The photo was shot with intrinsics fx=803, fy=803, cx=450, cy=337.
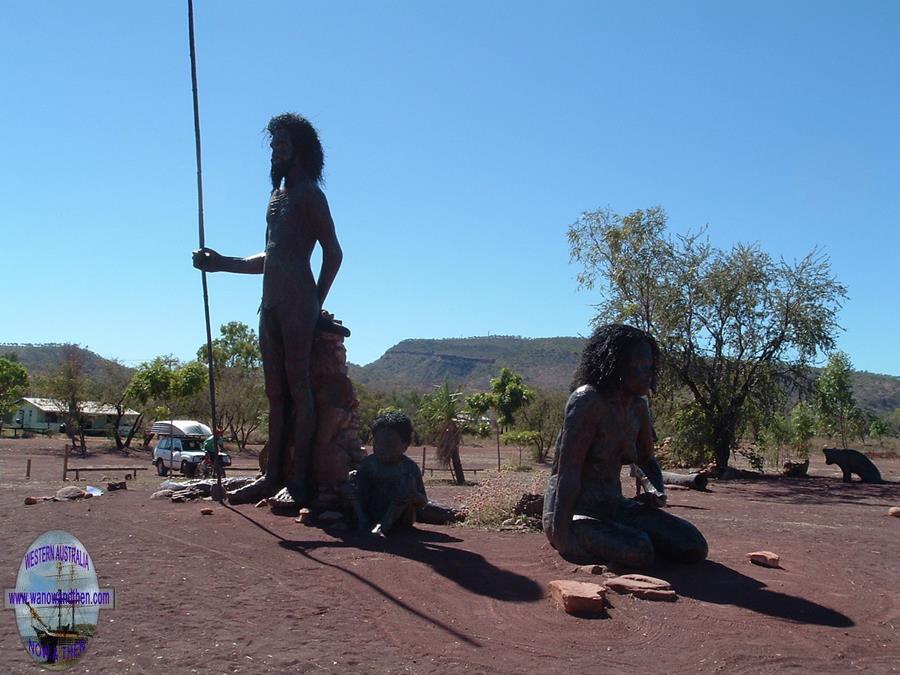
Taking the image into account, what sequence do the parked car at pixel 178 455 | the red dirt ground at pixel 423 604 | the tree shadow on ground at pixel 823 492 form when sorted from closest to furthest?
the red dirt ground at pixel 423 604, the tree shadow on ground at pixel 823 492, the parked car at pixel 178 455

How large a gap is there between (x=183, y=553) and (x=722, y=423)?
1769 cm

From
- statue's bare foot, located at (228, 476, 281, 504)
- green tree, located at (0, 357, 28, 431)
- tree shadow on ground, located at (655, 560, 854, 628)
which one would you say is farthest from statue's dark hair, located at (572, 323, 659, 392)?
green tree, located at (0, 357, 28, 431)

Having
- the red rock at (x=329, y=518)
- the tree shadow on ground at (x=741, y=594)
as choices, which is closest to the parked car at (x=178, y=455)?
the red rock at (x=329, y=518)

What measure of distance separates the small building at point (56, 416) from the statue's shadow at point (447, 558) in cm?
3320

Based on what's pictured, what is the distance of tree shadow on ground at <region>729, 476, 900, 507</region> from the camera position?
583 inches

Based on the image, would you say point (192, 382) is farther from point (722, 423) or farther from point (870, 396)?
point (870, 396)

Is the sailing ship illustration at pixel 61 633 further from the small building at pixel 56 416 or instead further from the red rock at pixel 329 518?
the small building at pixel 56 416

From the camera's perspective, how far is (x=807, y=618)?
4.84m

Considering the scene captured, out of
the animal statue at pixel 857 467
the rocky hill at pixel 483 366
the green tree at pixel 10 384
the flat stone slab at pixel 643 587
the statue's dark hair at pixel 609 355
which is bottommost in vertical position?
the animal statue at pixel 857 467

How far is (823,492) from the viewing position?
16.9 metres

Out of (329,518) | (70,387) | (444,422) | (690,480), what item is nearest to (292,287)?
(329,518)

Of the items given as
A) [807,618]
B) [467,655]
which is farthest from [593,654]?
[807,618]

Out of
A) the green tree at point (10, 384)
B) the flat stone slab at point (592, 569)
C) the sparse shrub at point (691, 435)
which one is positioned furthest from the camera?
the green tree at point (10, 384)

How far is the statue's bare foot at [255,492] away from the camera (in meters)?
8.10
